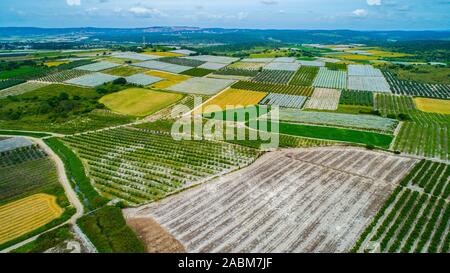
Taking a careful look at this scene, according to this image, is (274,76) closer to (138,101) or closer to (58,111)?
(138,101)

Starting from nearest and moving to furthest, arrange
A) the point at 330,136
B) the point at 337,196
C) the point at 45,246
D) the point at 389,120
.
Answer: the point at 45,246 → the point at 337,196 → the point at 330,136 → the point at 389,120

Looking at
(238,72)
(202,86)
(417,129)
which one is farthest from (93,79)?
(417,129)

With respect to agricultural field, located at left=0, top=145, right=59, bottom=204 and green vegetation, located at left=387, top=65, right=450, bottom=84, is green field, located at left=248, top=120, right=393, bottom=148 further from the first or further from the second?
green vegetation, located at left=387, top=65, right=450, bottom=84

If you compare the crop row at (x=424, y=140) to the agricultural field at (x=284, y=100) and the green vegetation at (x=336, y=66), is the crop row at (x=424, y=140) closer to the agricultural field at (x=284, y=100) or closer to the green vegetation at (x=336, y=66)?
the agricultural field at (x=284, y=100)

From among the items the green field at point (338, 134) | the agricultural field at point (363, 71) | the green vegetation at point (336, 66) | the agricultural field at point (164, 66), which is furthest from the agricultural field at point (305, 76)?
the green field at point (338, 134)

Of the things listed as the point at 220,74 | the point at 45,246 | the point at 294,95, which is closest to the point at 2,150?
the point at 45,246

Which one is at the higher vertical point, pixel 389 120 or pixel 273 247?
pixel 389 120
